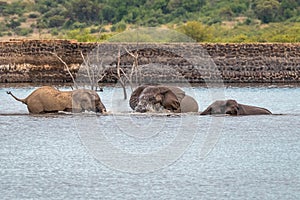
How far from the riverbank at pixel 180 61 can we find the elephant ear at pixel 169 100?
53.5 ft

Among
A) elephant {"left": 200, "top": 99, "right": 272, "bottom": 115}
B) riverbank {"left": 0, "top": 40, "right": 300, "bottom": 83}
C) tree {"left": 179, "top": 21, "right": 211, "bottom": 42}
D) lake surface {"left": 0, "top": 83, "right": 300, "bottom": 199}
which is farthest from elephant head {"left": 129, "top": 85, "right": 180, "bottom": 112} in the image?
tree {"left": 179, "top": 21, "right": 211, "bottom": 42}

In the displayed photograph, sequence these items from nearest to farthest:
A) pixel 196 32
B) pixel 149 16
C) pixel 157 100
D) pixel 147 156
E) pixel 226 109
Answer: pixel 147 156
pixel 226 109
pixel 157 100
pixel 196 32
pixel 149 16

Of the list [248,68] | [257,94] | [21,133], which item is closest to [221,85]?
[248,68]

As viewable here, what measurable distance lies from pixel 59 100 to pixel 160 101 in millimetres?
2491

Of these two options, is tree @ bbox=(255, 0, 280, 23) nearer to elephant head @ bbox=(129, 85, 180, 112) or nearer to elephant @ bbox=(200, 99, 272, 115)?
elephant head @ bbox=(129, 85, 180, 112)

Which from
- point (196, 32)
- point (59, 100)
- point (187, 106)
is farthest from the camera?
point (196, 32)

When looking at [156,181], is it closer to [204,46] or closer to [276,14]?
[204,46]

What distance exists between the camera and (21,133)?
25.4m

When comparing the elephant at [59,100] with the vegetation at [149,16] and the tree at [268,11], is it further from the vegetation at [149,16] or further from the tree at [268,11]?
the tree at [268,11]

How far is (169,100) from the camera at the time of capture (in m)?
29.7

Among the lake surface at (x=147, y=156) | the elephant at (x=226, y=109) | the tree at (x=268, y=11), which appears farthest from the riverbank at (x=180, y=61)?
the tree at (x=268, y=11)

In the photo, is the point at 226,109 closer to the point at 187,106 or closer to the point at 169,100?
the point at 187,106

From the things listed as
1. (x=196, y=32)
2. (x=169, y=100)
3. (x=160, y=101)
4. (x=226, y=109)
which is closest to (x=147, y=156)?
(x=226, y=109)

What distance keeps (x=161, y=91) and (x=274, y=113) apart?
3.16 m
